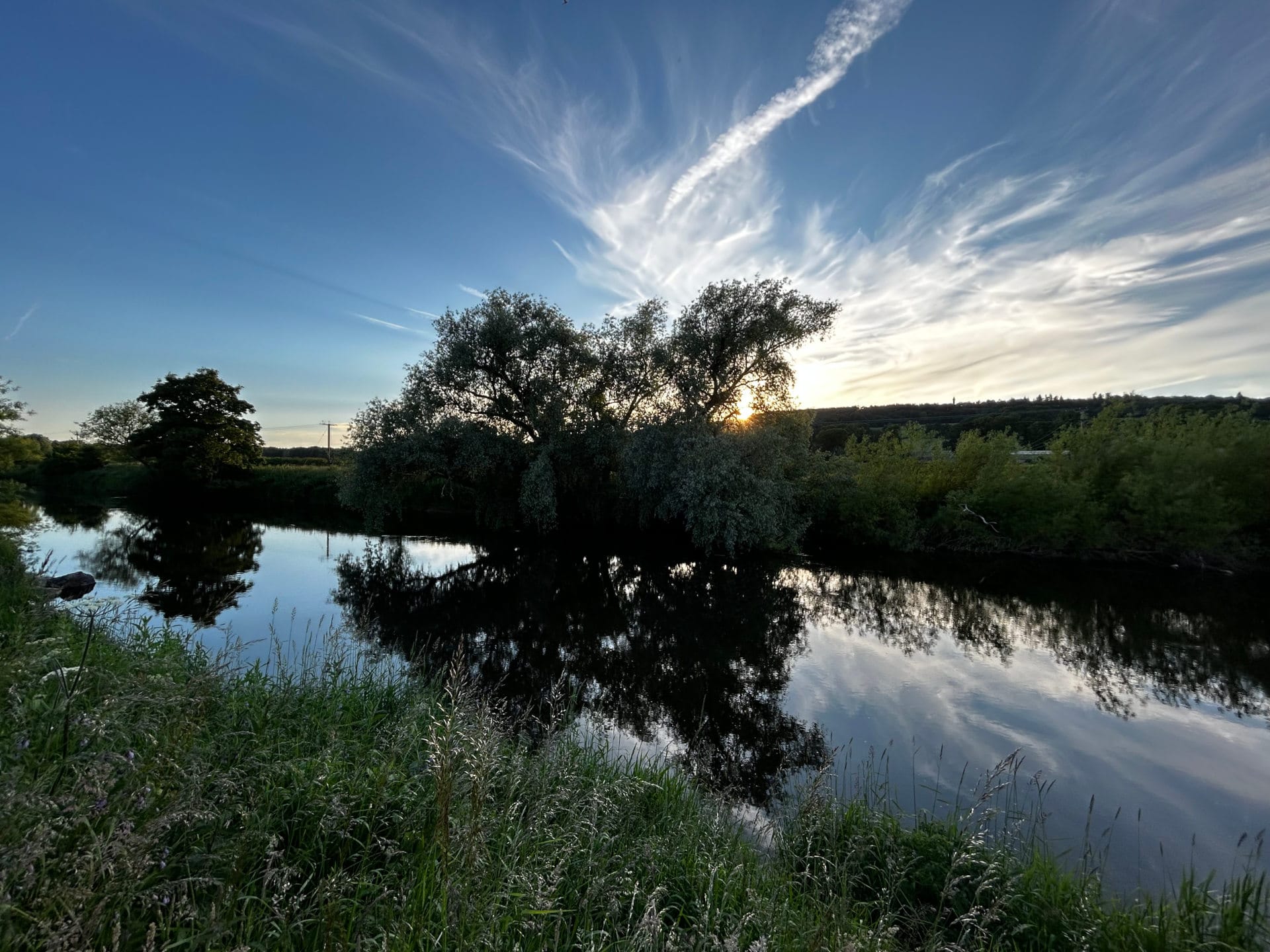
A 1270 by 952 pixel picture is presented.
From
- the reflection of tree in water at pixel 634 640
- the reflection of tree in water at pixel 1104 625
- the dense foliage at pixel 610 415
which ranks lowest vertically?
the reflection of tree in water at pixel 1104 625

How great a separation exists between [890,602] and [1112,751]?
7.17m

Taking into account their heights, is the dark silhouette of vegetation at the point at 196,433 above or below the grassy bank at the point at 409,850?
above

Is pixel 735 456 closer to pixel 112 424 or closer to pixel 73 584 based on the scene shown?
pixel 73 584

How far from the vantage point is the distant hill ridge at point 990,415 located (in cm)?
3634

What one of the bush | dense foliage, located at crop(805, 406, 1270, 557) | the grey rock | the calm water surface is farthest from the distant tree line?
the bush

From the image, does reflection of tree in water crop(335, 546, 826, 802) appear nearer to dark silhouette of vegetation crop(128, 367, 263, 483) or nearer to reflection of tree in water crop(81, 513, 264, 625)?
reflection of tree in water crop(81, 513, 264, 625)

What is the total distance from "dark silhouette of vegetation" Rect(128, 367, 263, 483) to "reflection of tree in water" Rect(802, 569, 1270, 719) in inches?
1653

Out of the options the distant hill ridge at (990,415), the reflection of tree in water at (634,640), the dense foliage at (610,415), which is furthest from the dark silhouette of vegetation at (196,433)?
the distant hill ridge at (990,415)

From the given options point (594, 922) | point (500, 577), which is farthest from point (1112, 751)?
point (500, 577)

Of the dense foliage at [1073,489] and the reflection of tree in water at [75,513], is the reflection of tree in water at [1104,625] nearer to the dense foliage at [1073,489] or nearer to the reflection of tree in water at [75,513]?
the dense foliage at [1073,489]

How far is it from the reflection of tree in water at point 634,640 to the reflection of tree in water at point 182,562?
252cm

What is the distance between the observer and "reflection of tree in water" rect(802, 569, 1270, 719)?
8516mm

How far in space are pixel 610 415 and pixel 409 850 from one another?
20.0 metres

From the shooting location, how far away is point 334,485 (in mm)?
33875
